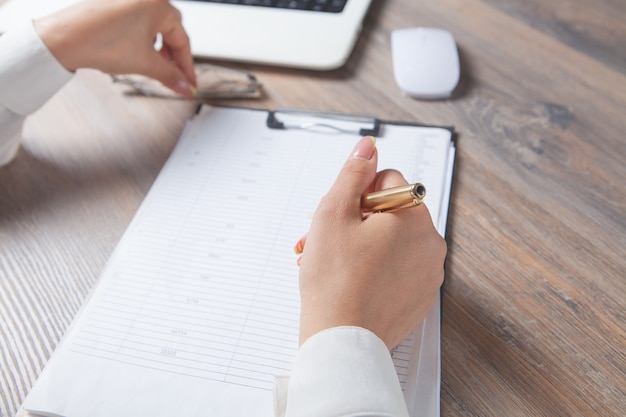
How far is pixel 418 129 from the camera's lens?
24.5 inches

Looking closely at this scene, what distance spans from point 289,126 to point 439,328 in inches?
12.0

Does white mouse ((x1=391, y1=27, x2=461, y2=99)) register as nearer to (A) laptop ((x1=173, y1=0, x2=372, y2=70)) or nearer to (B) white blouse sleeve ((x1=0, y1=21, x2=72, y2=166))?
(A) laptop ((x1=173, y1=0, x2=372, y2=70))

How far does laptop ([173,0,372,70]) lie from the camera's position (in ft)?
2.38

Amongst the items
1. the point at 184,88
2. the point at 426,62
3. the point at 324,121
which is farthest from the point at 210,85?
the point at 426,62

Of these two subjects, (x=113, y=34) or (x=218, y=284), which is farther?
(x=113, y=34)

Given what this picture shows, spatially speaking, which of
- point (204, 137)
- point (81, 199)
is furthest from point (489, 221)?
point (81, 199)

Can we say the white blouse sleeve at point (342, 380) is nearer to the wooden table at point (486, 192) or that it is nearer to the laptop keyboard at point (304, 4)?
the wooden table at point (486, 192)

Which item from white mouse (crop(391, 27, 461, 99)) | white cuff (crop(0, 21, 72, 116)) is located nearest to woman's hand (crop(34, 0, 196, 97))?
white cuff (crop(0, 21, 72, 116))

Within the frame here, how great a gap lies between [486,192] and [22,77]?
54cm

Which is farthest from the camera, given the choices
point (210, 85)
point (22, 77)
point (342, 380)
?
point (210, 85)

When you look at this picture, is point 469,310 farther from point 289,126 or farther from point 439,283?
point 289,126

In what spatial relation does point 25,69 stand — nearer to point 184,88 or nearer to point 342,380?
point 184,88

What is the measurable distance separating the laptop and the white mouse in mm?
72

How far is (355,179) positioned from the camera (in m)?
0.46
